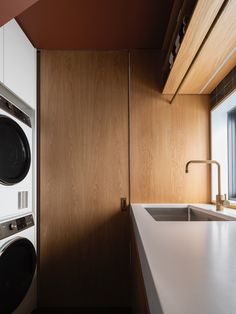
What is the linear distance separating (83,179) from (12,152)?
0.71m

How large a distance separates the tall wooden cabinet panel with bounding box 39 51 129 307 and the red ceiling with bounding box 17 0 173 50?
0.15 meters

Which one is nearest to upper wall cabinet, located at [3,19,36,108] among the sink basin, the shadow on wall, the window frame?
the shadow on wall

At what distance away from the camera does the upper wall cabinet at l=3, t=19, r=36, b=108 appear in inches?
66.3

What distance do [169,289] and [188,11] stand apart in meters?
1.39

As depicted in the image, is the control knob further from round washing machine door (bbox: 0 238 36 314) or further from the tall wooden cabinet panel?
the tall wooden cabinet panel

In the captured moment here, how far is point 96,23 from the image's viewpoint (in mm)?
1944

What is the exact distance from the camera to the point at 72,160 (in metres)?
2.28

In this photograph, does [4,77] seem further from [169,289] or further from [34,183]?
[169,289]

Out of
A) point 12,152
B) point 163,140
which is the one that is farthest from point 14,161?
point 163,140

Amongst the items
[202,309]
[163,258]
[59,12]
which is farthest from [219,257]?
[59,12]

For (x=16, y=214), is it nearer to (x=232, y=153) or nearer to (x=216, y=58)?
(x=216, y=58)

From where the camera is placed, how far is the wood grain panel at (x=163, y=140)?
2.29m

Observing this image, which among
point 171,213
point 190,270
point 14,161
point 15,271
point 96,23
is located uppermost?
point 96,23

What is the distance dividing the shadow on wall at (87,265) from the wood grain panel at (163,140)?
389 millimetres
